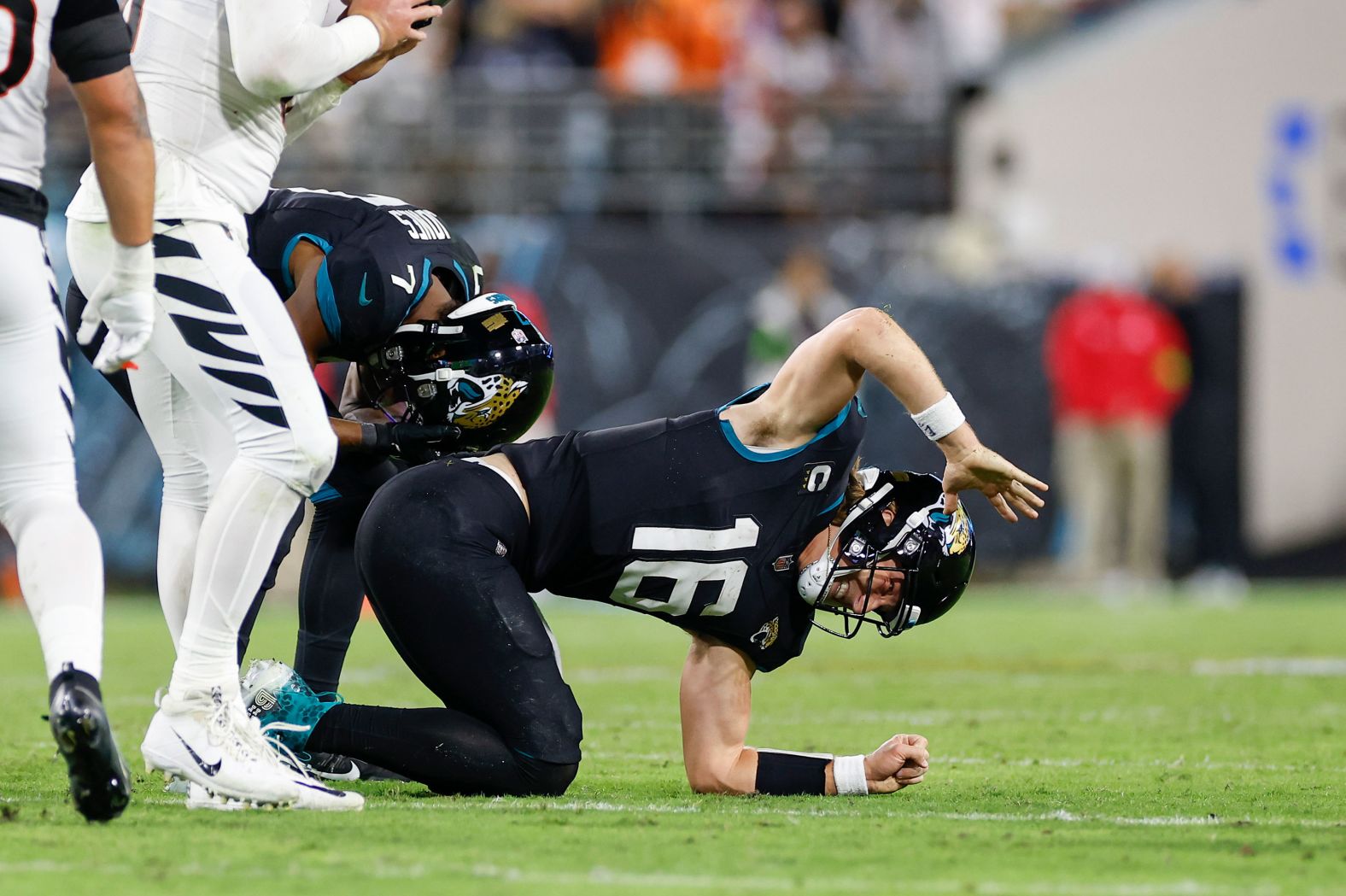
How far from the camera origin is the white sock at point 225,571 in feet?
13.8

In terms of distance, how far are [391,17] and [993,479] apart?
1807 mm

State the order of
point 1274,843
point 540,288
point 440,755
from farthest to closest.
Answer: point 540,288 < point 440,755 < point 1274,843

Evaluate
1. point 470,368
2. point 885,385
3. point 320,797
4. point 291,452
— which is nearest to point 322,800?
point 320,797

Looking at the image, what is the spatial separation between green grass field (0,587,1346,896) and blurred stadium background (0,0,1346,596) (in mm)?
5902

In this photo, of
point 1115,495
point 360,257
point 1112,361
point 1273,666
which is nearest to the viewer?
point 360,257

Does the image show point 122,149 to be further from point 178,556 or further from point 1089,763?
point 1089,763

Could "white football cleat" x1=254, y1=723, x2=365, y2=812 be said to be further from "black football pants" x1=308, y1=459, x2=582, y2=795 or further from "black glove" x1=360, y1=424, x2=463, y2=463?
"black glove" x1=360, y1=424, x2=463, y2=463

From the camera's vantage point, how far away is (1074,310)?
14.5m

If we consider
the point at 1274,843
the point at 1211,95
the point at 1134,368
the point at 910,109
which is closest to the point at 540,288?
the point at 910,109

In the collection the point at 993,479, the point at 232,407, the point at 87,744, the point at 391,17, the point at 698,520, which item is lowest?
the point at 87,744

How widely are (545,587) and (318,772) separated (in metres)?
0.76

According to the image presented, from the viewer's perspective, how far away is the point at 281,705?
464cm

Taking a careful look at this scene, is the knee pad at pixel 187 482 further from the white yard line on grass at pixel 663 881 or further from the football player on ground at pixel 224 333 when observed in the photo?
the white yard line on grass at pixel 663 881

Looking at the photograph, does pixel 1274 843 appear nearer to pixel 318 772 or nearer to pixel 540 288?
pixel 318 772
